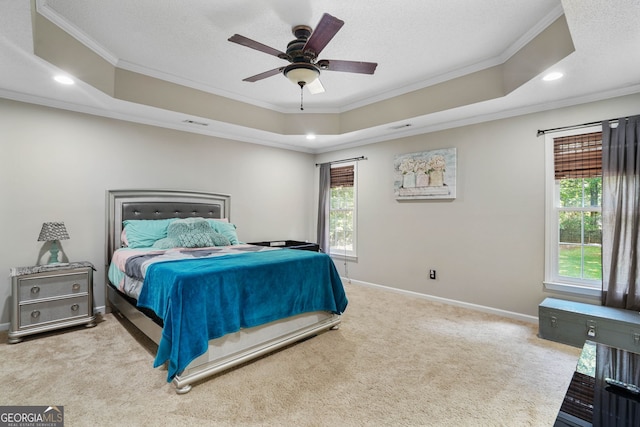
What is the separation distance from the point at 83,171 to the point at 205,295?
102 inches

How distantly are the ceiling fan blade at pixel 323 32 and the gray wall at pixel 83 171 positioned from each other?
280cm

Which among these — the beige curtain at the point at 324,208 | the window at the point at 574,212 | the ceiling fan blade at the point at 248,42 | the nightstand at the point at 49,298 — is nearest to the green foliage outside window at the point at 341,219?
the beige curtain at the point at 324,208

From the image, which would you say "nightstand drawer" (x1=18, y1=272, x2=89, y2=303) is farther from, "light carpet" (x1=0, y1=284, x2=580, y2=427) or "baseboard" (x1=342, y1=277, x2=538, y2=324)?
"baseboard" (x1=342, y1=277, x2=538, y2=324)

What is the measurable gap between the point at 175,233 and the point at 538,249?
165 inches

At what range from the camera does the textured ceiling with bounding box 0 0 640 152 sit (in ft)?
7.29

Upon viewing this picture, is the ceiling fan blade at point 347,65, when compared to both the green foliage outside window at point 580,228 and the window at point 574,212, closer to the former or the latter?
the window at point 574,212

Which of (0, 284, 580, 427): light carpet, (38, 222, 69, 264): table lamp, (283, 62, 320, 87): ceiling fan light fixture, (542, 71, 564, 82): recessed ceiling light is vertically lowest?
(0, 284, 580, 427): light carpet

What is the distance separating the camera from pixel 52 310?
290 cm

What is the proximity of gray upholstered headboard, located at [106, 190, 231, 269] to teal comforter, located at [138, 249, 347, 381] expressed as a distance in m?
1.69

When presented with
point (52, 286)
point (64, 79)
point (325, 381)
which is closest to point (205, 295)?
point (325, 381)

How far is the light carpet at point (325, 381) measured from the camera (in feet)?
5.91

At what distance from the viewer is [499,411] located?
6.07 feet

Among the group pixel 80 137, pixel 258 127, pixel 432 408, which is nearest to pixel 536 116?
pixel 432 408

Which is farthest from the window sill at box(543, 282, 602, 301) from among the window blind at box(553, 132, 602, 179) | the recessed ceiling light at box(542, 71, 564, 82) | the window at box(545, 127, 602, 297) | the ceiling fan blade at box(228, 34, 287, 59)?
the ceiling fan blade at box(228, 34, 287, 59)
